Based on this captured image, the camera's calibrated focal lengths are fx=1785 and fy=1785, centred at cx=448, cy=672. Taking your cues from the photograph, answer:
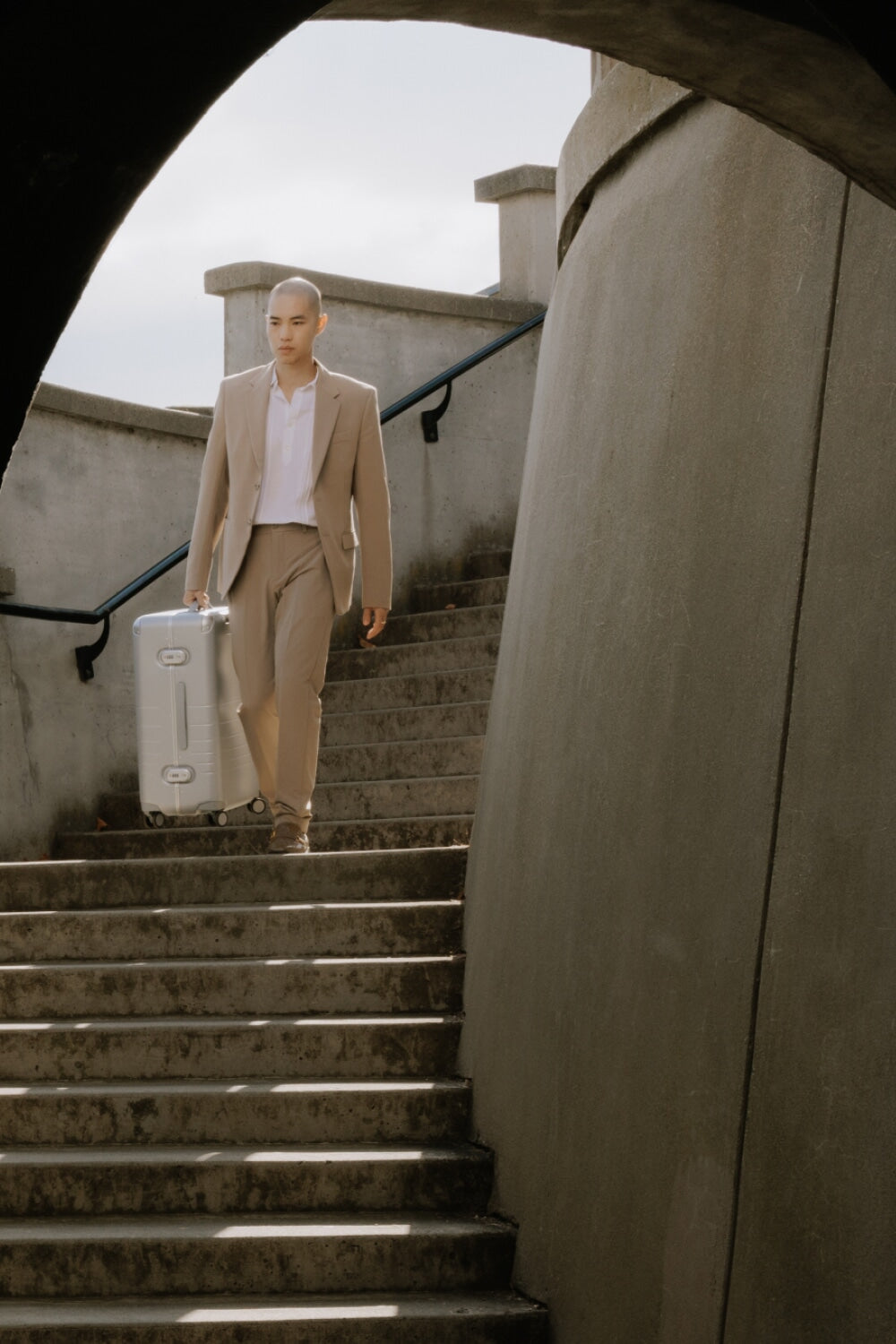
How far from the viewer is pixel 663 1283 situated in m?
3.52

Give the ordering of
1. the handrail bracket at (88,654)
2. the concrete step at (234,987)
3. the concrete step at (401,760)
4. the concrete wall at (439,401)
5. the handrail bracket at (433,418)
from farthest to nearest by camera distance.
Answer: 1. the handrail bracket at (433,418)
2. the concrete wall at (439,401)
3. the handrail bracket at (88,654)
4. the concrete step at (401,760)
5. the concrete step at (234,987)

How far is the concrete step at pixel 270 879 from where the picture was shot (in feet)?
19.6

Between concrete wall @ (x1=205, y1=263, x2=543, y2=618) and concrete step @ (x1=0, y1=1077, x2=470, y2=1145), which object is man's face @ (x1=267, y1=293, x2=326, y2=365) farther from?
concrete wall @ (x1=205, y1=263, x2=543, y2=618)

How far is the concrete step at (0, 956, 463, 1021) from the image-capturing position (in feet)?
18.0

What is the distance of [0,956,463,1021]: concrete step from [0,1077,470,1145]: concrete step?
35 centimetres

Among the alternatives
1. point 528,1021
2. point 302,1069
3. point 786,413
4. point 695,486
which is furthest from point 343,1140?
point 786,413

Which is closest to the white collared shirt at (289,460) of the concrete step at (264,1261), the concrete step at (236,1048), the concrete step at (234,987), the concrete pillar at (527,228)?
the concrete step at (234,987)

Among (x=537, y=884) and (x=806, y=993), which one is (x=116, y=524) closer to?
(x=537, y=884)

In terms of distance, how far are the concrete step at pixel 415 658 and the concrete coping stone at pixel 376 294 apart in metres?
2.05

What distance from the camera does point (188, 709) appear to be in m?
6.57

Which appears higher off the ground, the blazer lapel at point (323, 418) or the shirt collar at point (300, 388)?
the shirt collar at point (300, 388)

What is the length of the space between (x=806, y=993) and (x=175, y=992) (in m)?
3.00

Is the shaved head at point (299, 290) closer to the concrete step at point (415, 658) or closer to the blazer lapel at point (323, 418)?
the blazer lapel at point (323, 418)

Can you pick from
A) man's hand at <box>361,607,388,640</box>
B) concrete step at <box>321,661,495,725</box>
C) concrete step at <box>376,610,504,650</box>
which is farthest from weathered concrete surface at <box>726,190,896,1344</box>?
concrete step at <box>376,610,504,650</box>
